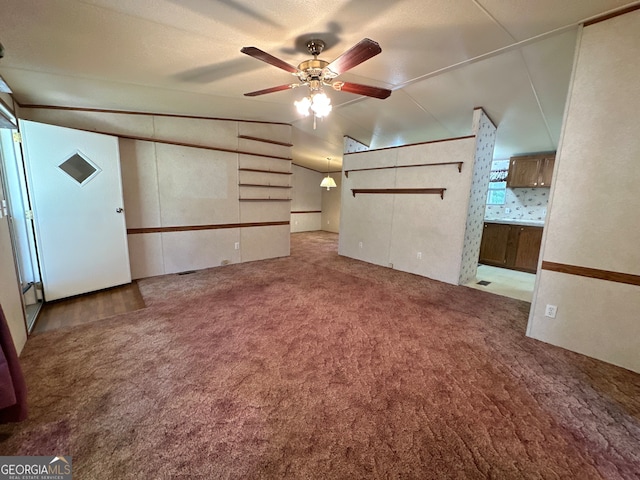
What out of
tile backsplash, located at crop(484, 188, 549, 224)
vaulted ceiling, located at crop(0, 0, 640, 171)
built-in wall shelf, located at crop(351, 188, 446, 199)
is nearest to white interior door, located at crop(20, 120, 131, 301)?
vaulted ceiling, located at crop(0, 0, 640, 171)

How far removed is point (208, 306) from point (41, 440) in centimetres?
173

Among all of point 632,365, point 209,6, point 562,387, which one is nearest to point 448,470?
A: point 562,387

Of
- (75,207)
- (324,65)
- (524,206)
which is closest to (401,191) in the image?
(524,206)

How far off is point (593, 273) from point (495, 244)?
335cm

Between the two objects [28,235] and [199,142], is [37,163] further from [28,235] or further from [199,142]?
[199,142]

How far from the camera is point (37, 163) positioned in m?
2.82

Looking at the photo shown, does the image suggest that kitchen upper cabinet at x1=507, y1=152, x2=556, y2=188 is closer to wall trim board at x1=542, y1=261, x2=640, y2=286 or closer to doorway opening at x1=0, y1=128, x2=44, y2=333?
wall trim board at x1=542, y1=261, x2=640, y2=286

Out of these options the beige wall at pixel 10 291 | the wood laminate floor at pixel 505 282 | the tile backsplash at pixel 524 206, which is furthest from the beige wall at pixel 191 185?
the tile backsplash at pixel 524 206

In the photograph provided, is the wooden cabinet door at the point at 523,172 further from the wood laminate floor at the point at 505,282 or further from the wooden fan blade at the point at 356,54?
the wooden fan blade at the point at 356,54

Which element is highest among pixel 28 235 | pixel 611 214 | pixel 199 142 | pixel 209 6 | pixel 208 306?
pixel 209 6

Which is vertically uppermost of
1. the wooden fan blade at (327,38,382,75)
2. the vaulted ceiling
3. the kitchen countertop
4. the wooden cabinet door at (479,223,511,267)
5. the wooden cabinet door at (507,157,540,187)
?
the vaulted ceiling

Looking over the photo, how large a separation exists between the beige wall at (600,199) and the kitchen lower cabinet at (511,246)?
2811 millimetres

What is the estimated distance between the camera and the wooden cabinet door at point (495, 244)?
5.15 metres

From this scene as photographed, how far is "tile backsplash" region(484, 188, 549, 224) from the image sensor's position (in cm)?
511
